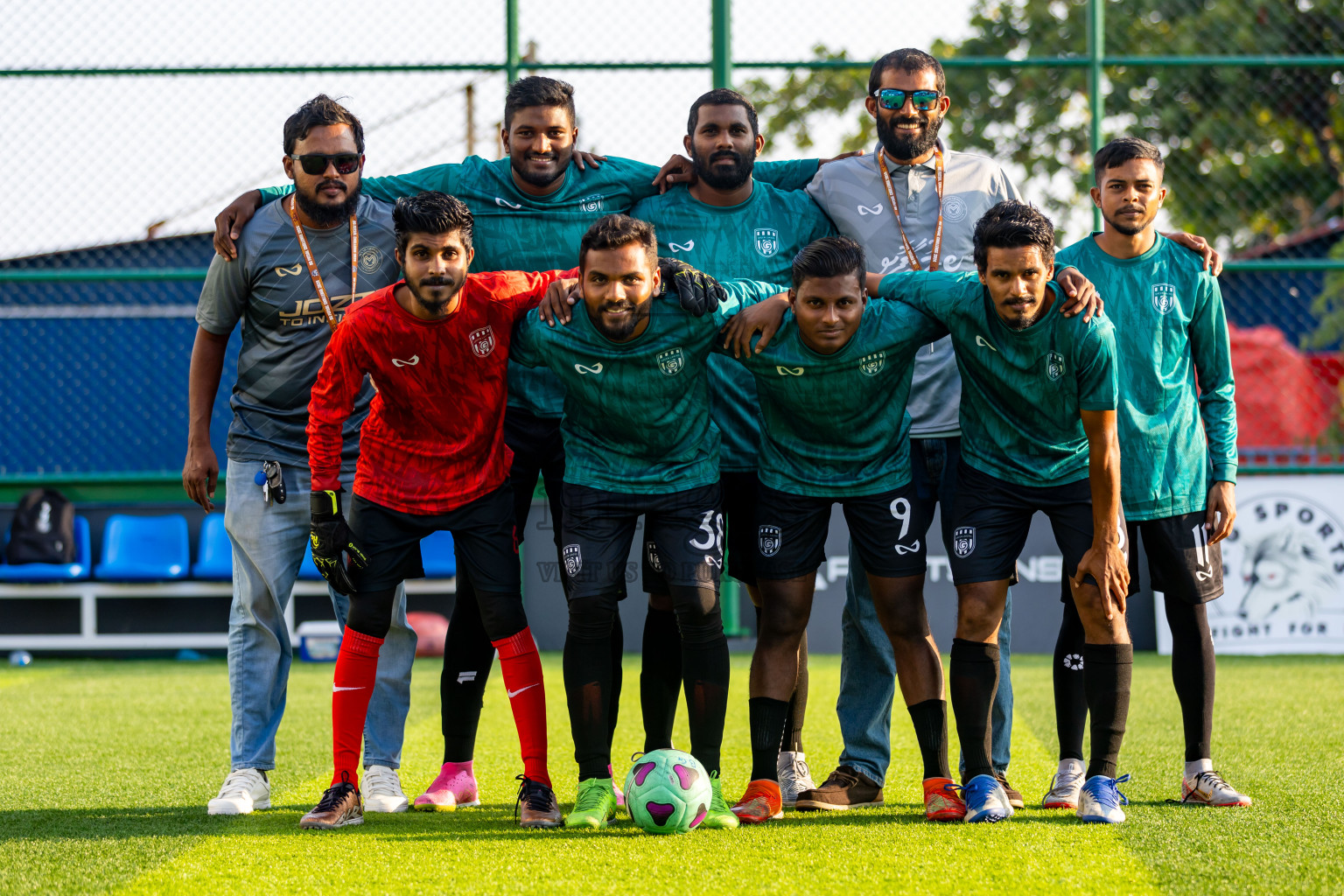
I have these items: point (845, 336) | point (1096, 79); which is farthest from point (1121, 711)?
point (1096, 79)

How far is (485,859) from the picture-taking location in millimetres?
3307

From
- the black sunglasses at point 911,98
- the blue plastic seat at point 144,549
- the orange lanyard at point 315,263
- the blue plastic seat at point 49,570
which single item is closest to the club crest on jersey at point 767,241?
the black sunglasses at point 911,98

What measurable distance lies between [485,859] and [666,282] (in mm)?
1783

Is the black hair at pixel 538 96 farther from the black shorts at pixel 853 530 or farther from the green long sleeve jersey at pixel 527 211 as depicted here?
the black shorts at pixel 853 530

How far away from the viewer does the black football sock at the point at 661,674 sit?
418 cm

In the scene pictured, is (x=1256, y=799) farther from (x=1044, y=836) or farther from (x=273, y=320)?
(x=273, y=320)

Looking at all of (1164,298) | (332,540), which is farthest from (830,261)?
(332,540)

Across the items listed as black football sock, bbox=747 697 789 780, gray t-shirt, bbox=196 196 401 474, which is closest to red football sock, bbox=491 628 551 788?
black football sock, bbox=747 697 789 780

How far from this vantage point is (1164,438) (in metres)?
4.00

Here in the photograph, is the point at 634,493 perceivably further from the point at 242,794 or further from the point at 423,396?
the point at 242,794

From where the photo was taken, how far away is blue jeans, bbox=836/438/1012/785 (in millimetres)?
4207

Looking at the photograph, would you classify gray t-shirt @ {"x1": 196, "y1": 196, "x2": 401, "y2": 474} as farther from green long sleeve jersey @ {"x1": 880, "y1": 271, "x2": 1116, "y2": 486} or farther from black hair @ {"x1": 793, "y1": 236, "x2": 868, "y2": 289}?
green long sleeve jersey @ {"x1": 880, "y1": 271, "x2": 1116, "y2": 486}

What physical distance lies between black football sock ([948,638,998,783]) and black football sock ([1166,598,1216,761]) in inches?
26.1

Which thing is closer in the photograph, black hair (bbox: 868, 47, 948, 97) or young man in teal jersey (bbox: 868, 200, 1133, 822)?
young man in teal jersey (bbox: 868, 200, 1133, 822)
